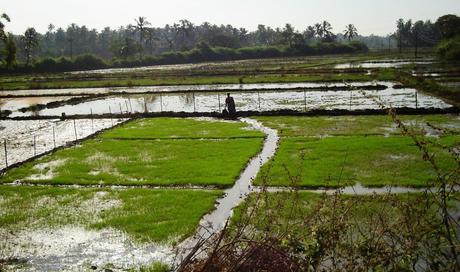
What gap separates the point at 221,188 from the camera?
1526cm

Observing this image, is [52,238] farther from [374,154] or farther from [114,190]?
[374,154]

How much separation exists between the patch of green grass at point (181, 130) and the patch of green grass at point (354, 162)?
381cm

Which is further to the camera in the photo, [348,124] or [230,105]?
[230,105]

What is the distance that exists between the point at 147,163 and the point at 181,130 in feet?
23.4

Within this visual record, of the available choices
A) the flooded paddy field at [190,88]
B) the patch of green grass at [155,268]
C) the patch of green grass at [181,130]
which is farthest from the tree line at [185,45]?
the patch of green grass at [155,268]

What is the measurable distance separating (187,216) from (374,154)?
9.18m

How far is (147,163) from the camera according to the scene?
1889 centimetres

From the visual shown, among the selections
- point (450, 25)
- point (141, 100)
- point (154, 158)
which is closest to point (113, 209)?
point (154, 158)

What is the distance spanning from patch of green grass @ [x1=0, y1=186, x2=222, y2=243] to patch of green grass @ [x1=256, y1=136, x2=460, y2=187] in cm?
267

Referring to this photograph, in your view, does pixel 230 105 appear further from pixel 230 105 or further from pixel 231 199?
pixel 231 199

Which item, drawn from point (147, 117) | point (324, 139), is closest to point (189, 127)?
point (147, 117)

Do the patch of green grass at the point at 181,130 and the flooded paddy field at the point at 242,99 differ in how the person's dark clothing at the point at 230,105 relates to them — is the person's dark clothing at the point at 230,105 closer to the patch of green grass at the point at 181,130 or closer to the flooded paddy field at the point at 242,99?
the patch of green grass at the point at 181,130

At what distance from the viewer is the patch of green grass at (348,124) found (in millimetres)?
22938

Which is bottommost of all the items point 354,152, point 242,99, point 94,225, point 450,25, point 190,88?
point 94,225
